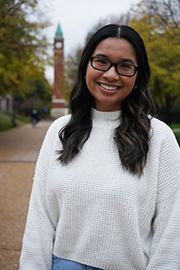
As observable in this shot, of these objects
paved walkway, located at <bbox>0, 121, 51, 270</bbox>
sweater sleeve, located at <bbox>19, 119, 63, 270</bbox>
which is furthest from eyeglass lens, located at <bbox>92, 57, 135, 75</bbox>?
paved walkway, located at <bbox>0, 121, 51, 270</bbox>

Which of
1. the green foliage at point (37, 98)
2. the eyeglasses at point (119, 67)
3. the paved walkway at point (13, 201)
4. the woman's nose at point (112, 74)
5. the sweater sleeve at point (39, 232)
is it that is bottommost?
the green foliage at point (37, 98)

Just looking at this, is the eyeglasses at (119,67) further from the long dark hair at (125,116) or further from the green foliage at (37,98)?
the green foliage at (37,98)

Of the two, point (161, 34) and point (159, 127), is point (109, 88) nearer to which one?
point (159, 127)

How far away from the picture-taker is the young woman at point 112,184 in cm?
167

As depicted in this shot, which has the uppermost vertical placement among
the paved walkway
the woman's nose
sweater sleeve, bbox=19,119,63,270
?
the woman's nose

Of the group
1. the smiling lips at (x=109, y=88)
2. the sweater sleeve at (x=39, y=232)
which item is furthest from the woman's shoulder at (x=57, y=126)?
the smiling lips at (x=109, y=88)

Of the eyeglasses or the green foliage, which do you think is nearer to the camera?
the eyeglasses

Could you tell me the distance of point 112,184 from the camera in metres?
1.69

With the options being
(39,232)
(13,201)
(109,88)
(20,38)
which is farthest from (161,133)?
(20,38)

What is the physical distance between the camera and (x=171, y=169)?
1.70 m

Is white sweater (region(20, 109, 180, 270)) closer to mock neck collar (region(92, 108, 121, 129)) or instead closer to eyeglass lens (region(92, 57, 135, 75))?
mock neck collar (region(92, 108, 121, 129))

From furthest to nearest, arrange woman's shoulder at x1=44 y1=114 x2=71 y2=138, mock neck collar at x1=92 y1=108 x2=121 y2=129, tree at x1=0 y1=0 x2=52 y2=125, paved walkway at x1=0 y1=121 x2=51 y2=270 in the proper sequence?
tree at x1=0 y1=0 x2=52 y2=125
paved walkway at x1=0 y1=121 x2=51 y2=270
woman's shoulder at x1=44 y1=114 x2=71 y2=138
mock neck collar at x1=92 y1=108 x2=121 y2=129

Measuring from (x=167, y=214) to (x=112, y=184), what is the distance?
1.06ft

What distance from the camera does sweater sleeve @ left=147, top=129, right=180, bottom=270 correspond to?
1.65 meters
